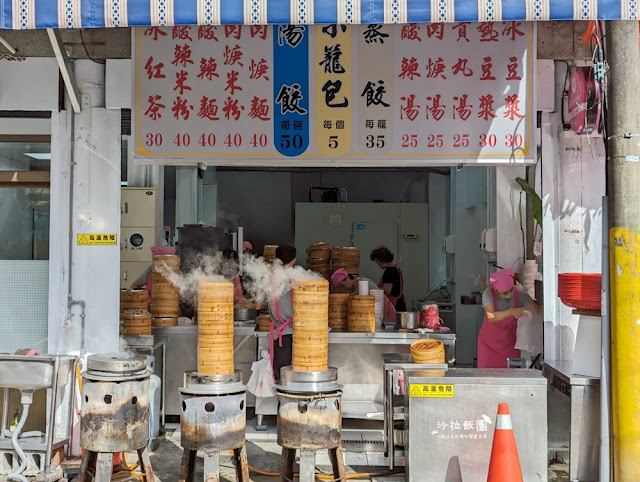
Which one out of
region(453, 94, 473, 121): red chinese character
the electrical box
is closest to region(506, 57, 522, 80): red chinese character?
region(453, 94, 473, 121): red chinese character

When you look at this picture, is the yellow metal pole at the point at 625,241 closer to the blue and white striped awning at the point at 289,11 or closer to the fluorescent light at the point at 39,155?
the blue and white striped awning at the point at 289,11

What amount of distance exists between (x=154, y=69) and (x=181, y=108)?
44 cm

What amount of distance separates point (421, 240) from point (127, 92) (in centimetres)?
881

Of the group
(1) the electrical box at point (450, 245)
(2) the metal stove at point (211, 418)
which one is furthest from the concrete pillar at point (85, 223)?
(1) the electrical box at point (450, 245)

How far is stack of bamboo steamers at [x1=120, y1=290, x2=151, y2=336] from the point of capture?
749cm

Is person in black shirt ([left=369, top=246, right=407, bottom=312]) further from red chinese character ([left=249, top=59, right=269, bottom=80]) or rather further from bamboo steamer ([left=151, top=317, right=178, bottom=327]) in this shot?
red chinese character ([left=249, top=59, right=269, bottom=80])

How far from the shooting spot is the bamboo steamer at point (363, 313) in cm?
781

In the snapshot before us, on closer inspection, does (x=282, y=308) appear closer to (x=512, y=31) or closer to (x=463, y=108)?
(x=463, y=108)

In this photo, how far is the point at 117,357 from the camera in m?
5.52

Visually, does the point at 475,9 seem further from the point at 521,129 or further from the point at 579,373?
the point at 579,373

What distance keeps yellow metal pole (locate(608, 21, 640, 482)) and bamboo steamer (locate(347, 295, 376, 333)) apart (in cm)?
317

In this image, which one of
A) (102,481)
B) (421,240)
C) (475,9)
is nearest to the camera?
(475,9)

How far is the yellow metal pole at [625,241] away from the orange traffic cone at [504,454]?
70 centimetres

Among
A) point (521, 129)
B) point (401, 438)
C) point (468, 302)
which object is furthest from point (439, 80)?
point (468, 302)
